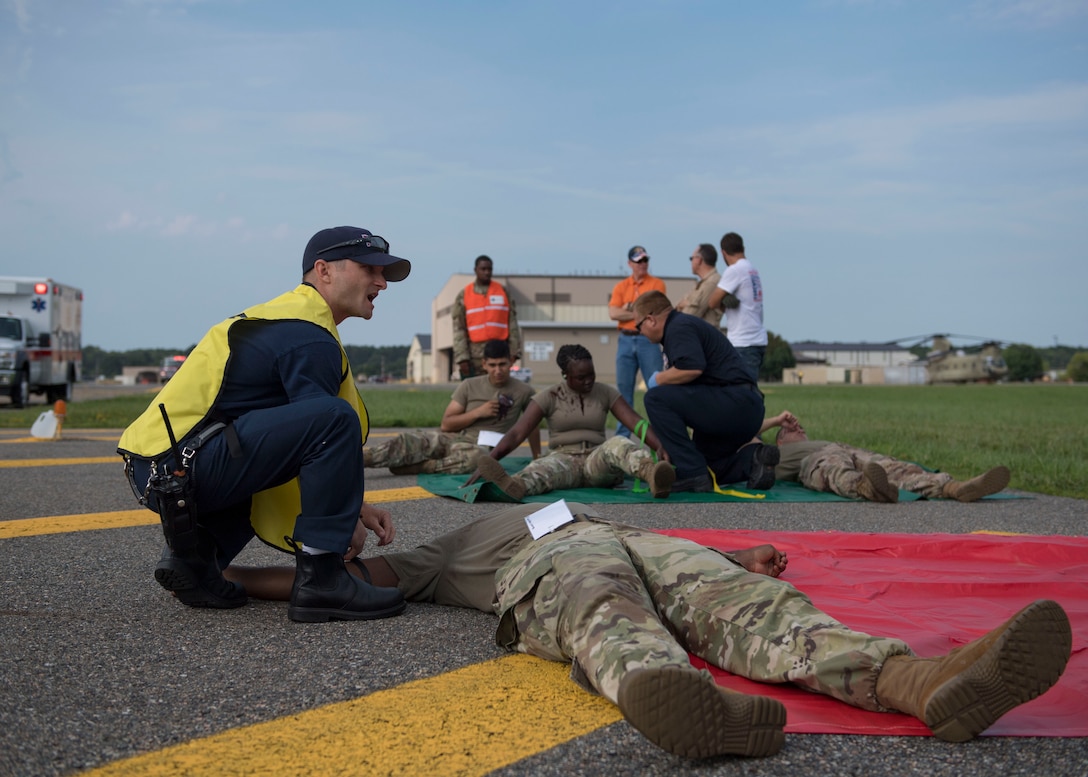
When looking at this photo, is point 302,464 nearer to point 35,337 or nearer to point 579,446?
point 579,446

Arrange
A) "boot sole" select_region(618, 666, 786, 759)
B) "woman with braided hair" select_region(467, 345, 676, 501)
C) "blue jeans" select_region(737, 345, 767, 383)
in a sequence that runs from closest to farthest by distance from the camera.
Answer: "boot sole" select_region(618, 666, 786, 759)
"woman with braided hair" select_region(467, 345, 676, 501)
"blue jeans" select_region(737, 345, 767, 383)

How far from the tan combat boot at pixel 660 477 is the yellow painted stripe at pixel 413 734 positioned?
3.99 m

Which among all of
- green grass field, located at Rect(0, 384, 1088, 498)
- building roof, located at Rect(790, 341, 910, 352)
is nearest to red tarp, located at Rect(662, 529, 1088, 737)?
green grass field, located at Rect(0, 384, 1088, 498)

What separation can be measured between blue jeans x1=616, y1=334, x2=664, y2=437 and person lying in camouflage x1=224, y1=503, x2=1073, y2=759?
7006 mm

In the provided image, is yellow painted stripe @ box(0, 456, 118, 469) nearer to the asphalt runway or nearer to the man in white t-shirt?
the asphalt runway

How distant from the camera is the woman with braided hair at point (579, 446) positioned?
6883mm

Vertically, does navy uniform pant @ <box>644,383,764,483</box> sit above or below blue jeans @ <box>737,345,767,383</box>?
below

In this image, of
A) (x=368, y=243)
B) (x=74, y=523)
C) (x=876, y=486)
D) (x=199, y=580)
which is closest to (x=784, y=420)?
(x=876, y=486)

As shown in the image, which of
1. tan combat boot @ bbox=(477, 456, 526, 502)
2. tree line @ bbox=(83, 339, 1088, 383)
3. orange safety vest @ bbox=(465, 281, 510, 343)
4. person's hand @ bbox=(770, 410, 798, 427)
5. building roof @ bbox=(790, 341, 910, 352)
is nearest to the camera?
tan combat boot @ bbox=(477, 456, 526, 502)

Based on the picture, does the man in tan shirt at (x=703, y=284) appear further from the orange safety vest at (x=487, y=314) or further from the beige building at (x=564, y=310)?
the beige building at (x=564, y=310)

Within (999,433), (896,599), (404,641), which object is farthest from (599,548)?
(999,433)

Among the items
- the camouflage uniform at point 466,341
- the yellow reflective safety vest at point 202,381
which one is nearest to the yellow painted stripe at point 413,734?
the yellow reflective safety vest at point 202,381

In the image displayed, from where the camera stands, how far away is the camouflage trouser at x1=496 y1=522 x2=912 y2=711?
7.80 feet

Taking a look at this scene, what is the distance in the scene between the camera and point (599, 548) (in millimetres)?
2854
